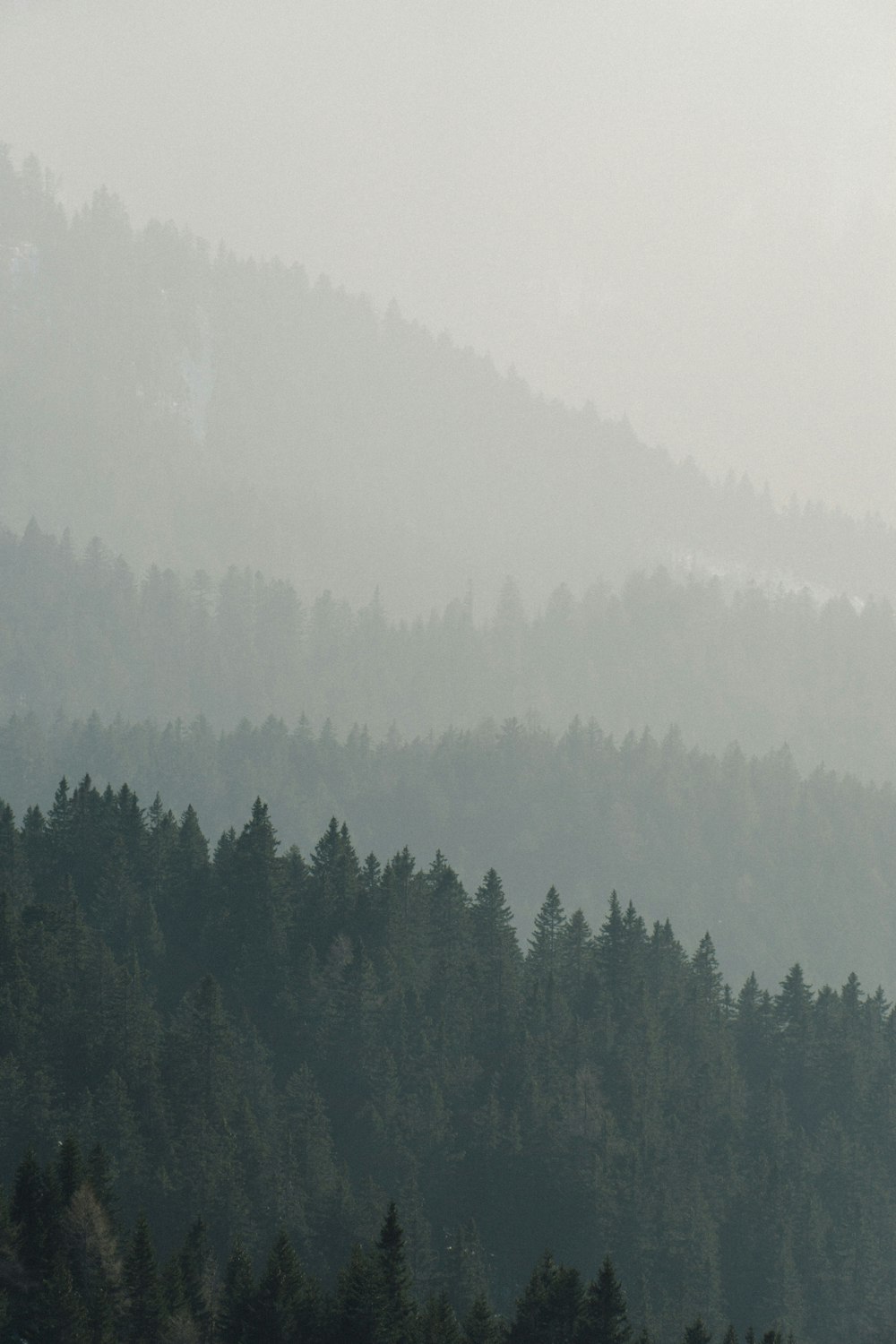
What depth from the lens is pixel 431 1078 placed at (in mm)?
83812

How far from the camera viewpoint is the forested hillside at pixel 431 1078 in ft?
234

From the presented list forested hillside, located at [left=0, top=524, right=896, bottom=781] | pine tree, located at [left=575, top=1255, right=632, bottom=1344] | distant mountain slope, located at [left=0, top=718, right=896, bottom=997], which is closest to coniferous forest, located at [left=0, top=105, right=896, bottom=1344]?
pine tree, located at [left=575, top=1255, right=632, bottom=1344]

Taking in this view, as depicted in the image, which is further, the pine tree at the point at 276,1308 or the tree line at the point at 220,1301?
the pine tree at the point at 276,1308

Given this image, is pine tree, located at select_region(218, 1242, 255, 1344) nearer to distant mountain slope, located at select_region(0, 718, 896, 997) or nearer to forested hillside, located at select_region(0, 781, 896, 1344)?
forested hillside, located at select_region(0, 781, 896, 1344)

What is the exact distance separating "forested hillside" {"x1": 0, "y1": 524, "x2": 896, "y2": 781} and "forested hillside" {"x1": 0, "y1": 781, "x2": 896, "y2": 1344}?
73.9 m

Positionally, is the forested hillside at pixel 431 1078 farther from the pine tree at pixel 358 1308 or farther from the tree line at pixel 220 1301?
the pine tree at pixel 358 1308

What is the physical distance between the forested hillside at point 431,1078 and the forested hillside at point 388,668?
73925 millimetres

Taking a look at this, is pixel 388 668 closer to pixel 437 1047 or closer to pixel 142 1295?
pixel 437 1047

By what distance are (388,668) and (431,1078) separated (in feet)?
330

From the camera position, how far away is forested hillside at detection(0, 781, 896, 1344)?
71.2 meters

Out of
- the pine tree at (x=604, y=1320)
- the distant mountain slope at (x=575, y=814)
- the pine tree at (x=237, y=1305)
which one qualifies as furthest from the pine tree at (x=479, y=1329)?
the distant mountain slope at (x=575, y=814)

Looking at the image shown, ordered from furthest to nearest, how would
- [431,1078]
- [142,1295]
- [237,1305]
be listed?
[431,1078] → [237,1305] → [142,1295]

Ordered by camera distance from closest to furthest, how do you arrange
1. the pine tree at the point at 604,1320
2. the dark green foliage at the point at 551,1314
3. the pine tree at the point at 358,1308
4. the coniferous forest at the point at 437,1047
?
the pine tree at the point at 358,1308
the pine tree at the point at 604,1320
the dark green foliage at the point at 551,1314
the coniferous forest at the point at 437,1047

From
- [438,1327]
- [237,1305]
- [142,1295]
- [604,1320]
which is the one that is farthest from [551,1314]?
[142,1295]
